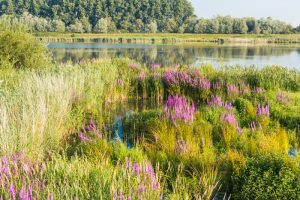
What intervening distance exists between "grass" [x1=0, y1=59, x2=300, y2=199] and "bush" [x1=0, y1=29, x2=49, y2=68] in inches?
115

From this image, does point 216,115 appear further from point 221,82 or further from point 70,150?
point 221,82

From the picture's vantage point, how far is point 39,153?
240 inches

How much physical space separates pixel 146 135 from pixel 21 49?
28.0 feet

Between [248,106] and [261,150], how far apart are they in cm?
358

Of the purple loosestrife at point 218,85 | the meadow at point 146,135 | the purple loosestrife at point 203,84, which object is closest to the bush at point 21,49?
the meadow at point 146,135

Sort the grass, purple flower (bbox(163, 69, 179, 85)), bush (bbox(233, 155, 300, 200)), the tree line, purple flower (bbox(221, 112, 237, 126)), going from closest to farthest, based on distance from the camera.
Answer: the grass < bush (bbox(233, 155, 300, 200)) < purple flower (bbox(221, 112, 237, 126)) < purple flower (bbox(163, 69, 179, 85)) < the tree line

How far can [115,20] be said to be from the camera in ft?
582

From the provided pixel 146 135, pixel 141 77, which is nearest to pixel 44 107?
pixel 146 135

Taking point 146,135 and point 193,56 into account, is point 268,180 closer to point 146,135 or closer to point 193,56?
point 146,135

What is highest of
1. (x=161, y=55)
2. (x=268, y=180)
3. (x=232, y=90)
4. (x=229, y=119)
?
(x=161, y=55)

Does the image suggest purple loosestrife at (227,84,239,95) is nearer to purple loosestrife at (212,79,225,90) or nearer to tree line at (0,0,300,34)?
purple loosestrife at (212,79,225,90)

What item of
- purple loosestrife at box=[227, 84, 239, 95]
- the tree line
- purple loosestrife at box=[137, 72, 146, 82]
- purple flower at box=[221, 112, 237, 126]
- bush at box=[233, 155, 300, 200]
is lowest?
bush at box=[233, 155, 300, 200]

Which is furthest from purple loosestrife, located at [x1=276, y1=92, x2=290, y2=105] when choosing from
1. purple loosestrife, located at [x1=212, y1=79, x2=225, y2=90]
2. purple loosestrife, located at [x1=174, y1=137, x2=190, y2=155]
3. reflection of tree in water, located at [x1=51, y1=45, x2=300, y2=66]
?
reflection of tree in water, located at [x1=51, y1=45, x2=300, y2=66]

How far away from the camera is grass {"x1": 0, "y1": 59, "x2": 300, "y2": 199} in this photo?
4457 mm
